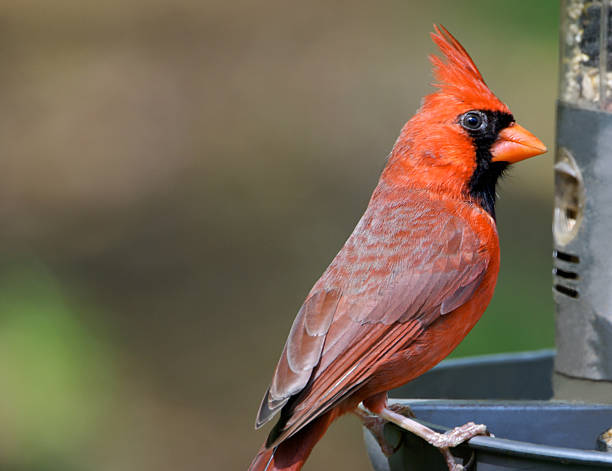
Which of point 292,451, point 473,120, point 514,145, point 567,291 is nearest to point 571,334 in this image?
point 567,291

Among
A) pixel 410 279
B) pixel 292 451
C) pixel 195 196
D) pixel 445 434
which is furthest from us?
pixel 195 196

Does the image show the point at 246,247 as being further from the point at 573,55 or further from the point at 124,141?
the point at 573,55

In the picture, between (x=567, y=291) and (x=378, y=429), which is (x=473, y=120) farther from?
(x=378, y=429)

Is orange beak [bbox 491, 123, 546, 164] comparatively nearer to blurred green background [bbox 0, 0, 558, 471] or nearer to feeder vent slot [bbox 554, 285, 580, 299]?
feeder vent slot [bbox 554, 285, 580, 299]

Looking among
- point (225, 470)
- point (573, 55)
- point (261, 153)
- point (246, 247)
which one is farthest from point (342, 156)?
point (573, 55)

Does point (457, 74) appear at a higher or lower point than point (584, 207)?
higher

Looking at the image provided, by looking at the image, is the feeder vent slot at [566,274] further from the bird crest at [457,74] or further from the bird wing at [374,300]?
the bird crest at [457,74]

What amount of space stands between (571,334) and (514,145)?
55 cm

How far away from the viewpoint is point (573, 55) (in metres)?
3.07

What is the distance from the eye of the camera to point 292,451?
255 cm

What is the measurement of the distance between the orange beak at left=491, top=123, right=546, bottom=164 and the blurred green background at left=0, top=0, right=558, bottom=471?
2.91 metres

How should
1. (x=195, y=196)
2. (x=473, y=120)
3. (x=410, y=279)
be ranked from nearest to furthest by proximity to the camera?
(x=410, y=279), (x=473, y=120), (x=195, y=196)

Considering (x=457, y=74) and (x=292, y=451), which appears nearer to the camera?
(x=292, y=451)

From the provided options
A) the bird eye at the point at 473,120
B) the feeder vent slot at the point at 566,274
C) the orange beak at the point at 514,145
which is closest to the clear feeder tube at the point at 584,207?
the feeder vent slot at the point at 566,274
